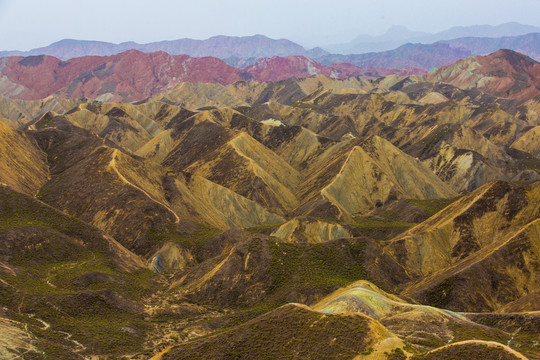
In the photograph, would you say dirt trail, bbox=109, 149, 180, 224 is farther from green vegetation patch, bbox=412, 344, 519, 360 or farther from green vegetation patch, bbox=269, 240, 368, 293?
green vegetation patch, bbox=412, 344, 519, 360

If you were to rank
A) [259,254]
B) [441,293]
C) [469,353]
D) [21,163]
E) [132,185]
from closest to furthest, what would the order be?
[469,353]
[441,293]
[259,254]
[132,185]
[21,163]

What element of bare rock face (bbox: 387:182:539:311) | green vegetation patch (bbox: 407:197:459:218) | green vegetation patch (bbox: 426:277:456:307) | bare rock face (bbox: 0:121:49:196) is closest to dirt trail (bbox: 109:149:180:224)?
bare rock face (bbox: 0:121:49:196)

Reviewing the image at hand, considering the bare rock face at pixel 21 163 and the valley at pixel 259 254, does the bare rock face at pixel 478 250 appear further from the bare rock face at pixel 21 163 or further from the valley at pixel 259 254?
the bare rock face at pixel 21 163

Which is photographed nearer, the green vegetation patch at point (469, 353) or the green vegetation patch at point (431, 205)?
the green vegetation patch at point (469, 353)

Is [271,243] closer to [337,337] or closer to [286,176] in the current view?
[337,337]

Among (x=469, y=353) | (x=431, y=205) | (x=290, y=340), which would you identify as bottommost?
(x=431, y=205)

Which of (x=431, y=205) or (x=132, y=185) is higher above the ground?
(x=132, y=185)

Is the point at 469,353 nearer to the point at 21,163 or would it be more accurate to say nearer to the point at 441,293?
the point at 441,293

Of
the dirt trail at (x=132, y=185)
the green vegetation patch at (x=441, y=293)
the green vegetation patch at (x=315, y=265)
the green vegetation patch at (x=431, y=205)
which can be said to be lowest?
the green vegetation patch at (x=431, y=205)

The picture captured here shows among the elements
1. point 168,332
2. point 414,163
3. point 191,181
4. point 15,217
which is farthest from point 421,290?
point 414,163

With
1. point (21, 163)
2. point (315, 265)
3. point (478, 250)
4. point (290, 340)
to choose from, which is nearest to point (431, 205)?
point (478, 250)

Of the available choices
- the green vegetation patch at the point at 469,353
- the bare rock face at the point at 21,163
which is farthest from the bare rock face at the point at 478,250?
the bare rock face at the point at 21,163
